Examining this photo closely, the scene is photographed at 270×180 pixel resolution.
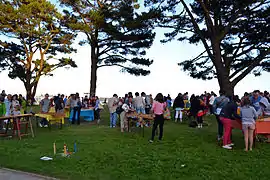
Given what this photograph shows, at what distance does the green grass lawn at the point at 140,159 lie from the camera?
604 cm

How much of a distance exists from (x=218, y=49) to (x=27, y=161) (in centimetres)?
1289

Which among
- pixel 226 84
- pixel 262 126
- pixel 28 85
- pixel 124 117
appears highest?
pixel 28 85

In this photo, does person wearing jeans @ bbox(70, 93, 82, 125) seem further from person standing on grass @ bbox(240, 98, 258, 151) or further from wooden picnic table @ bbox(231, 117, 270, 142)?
person standing on grass @ bbox(240, 98, 258, 151)

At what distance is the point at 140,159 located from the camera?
7.27 metres

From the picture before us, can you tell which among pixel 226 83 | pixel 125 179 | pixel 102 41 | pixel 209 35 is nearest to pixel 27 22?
pixel 102 41

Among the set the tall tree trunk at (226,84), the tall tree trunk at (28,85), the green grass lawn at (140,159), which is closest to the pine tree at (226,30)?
the tall tree trunk at (226,84)

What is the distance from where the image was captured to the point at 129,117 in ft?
39.4

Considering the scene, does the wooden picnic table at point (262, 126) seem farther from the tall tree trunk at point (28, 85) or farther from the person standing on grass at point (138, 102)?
the tall tree trunk at point (28, 85)

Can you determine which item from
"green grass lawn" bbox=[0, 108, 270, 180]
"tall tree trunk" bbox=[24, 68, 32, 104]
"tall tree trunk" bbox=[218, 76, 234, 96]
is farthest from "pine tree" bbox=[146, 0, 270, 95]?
"tall tree trunk" bbox=[24, 68, 32, 104]

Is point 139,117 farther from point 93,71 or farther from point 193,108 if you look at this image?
point 93,71

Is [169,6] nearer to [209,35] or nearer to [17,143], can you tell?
[209,35]

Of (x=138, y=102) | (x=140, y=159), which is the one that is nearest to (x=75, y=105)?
(x=138, y=102)

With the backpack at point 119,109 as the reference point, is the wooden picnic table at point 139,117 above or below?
below

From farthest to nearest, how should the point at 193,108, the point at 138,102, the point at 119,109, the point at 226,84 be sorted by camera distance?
1. the point at 226,84
2. the point at 138,102
3. the point at 193,108
4. the point at 119,109
